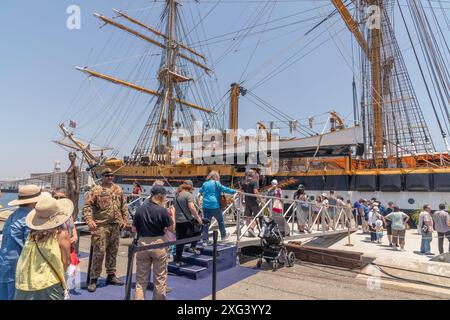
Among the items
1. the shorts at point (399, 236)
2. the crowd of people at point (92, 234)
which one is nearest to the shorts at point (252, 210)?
the crowd of people at point (92, 234)

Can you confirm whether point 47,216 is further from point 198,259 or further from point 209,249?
point 209,249

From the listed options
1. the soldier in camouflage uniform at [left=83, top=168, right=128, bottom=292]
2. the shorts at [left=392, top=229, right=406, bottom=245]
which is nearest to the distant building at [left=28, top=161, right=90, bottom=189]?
the soldier in camouflage uniform at [left=83, top=168, right=128, bottom=292]

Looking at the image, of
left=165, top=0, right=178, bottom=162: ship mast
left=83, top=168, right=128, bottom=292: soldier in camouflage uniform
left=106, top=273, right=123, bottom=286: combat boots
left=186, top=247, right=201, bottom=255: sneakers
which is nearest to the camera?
left=83, top=168, right=128, bottom=292: soldier in camouflage uniform

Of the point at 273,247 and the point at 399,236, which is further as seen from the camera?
the point at 399,236

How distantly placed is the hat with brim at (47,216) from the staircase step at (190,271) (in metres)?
2.88

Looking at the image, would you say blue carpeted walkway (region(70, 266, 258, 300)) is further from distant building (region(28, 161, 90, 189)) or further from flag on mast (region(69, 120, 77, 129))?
flag on mast (region(69, 120, 77, 129))

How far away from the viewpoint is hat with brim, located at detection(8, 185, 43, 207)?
2.61 m

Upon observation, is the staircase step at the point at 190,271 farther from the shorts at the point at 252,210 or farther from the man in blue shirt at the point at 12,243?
the man in blue shirt at the point at 12,243

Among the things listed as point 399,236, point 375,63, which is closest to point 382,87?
point 375,63

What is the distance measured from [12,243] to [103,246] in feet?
5.02

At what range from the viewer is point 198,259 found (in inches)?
199

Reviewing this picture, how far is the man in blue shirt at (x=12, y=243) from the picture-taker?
2.46 meters

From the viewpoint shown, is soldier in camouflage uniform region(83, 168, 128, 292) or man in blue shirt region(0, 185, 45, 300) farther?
soldier in camouflage uniform region(83, 168, 128, 292)
